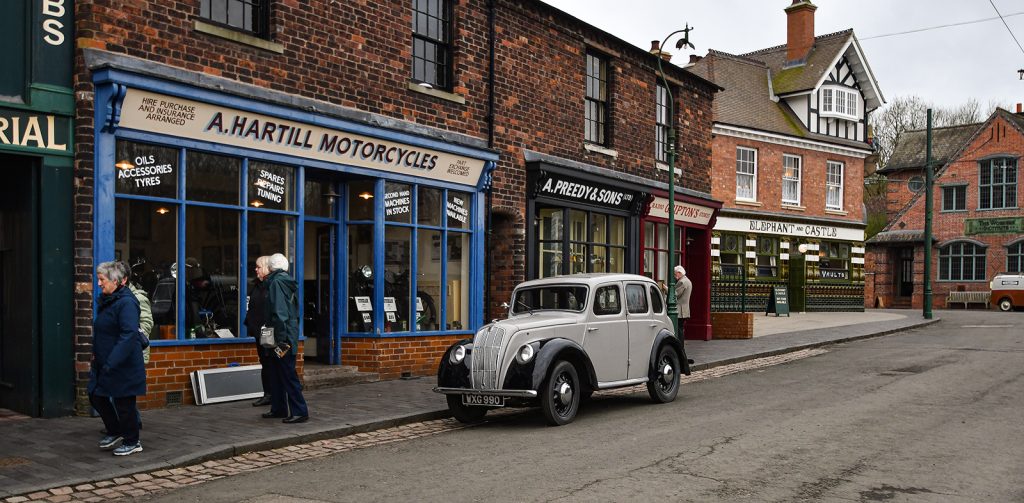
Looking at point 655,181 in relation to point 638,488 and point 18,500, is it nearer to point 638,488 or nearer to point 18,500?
point 638,488

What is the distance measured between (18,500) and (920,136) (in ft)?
172

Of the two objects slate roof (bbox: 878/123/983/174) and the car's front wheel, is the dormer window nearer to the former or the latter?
slate roof (bbox: 878/123/983/174)

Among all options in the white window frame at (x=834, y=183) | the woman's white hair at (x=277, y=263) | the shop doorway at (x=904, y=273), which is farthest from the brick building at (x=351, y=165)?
the shop doorway at (x=904, y=273)

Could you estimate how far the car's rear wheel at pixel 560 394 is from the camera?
937cm

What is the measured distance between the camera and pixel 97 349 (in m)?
7.70

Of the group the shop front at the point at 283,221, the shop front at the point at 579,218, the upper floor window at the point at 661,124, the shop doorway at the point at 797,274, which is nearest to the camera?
the shop front at the point at 283,221

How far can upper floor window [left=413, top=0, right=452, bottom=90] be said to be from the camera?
14.1 m

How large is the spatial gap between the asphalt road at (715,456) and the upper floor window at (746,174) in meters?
23.1

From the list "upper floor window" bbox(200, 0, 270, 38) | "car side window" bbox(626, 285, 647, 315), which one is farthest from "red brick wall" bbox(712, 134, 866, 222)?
"upper floor window" bbox(200, 0, 270, 38)

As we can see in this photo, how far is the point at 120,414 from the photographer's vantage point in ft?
24.6

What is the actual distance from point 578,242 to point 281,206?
7.38 meters

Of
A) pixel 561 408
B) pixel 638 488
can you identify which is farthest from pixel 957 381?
pixel 638 488

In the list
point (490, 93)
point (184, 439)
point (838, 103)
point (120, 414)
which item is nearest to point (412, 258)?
point (490, 93)

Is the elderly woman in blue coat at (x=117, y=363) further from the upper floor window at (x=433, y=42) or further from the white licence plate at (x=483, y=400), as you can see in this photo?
the upper floor window at (x=433, y=42)
